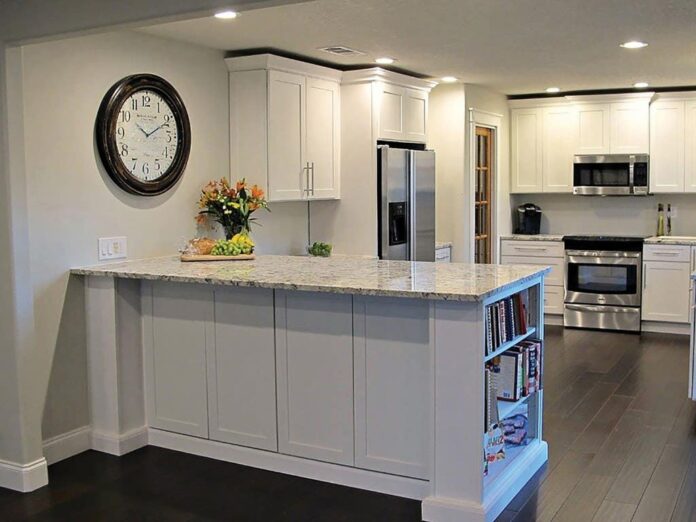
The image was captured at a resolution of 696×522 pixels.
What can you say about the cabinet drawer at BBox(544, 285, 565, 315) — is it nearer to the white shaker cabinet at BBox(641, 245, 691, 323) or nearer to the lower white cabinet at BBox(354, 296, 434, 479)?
the white shaker cabinet at BBox(641, 245, 691, 323)

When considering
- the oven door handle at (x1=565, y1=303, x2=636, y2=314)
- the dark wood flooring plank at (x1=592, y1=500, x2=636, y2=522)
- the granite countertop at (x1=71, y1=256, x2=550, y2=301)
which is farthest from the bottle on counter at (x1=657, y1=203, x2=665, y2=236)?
the dark wood flooring plank at (x1=592, y1=500, x2=636, y2=522)

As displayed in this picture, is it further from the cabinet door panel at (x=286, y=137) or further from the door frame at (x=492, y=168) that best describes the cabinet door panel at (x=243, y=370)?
Result: the door frame at (x=492, y=168)

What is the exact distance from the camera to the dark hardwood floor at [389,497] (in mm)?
3388

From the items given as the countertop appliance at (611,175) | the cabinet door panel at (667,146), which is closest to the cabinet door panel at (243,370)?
the countertop appliance at (611,175)

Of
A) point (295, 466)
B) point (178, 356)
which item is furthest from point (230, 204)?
point (295, 466)

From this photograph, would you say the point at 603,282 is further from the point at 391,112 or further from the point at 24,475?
the point at 24,475

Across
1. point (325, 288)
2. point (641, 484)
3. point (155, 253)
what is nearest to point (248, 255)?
point (155, 253)

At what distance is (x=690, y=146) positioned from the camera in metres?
7.41

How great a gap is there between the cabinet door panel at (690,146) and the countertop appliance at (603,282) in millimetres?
742

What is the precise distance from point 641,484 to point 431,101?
428 centimetres

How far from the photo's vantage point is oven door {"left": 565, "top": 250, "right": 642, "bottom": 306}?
7.35 metres

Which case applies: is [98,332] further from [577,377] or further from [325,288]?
[577,377]

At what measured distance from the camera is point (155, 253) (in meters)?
4.66

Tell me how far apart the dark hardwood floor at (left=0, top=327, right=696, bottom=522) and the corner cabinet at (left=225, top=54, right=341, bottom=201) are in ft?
6.54
